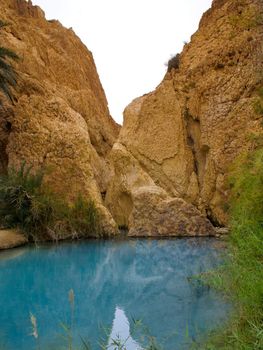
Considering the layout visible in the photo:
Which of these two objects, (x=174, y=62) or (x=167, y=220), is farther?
(x=174, y=62)

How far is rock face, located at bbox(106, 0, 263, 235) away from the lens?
16438 millimetres

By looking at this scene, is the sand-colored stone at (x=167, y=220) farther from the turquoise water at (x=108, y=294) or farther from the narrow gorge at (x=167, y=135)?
the turquoise water at (x=108, y=294)

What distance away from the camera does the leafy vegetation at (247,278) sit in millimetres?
3398

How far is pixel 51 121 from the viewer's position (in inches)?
749

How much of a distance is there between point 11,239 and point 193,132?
8.99m

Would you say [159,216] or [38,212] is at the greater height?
[38,212]

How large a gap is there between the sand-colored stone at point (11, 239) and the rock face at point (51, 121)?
3.05 metres

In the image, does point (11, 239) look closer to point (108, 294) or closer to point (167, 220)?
point (167, 220)

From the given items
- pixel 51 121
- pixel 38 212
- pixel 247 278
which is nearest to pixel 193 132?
pixel 51 121

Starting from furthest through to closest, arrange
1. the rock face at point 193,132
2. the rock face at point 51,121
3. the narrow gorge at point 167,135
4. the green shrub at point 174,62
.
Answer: the green shrub at point 174,62
the rock face at point 51,121
the narrow gorge at point 167,135
the rock face at point 193,132

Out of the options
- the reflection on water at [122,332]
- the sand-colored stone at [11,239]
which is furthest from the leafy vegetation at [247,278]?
the sand-colored stone at [11,239]

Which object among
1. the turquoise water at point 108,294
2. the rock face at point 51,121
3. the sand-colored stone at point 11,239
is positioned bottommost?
the turquoise water at point 108,294

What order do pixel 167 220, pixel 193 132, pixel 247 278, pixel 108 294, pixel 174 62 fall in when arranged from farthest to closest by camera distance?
pixel 174 62 → pixel 193 132 → pixel 167 220 → pixel 108 294 → pixel 247 278

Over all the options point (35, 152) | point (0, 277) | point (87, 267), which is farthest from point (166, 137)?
point (0, 277)
